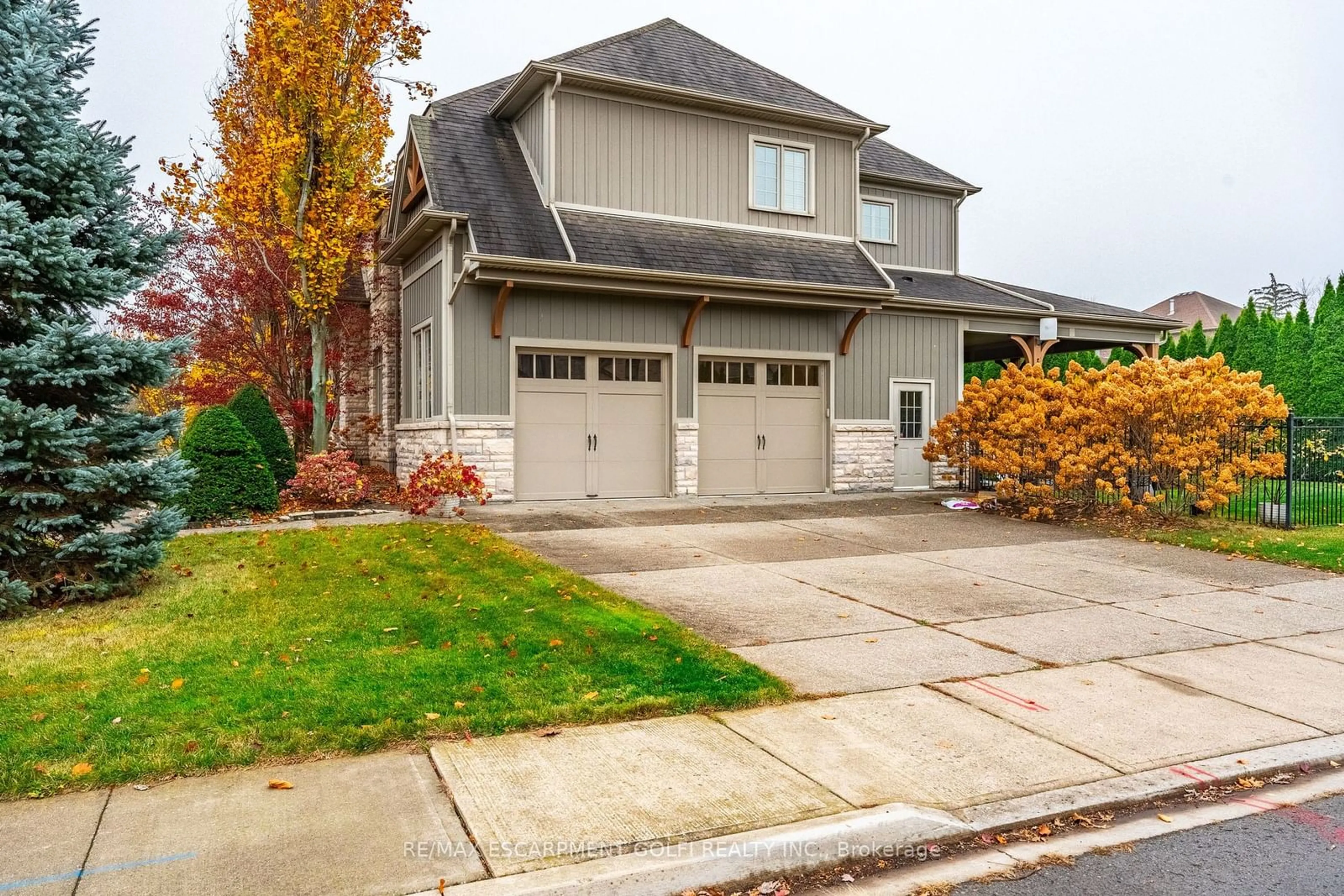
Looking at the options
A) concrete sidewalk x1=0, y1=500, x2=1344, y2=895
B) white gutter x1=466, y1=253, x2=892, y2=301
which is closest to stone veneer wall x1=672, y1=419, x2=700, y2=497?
white gutter x1=466, y1=253, x2=892, y2=301

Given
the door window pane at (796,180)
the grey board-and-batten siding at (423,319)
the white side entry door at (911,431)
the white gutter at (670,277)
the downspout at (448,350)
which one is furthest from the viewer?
the white side entry door at (911,431)

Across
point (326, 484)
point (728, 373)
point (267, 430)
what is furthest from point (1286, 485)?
point (267, 430)

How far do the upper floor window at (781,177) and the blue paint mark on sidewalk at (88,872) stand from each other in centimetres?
1440

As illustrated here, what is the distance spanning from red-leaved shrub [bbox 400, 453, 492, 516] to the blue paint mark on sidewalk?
9.32 metres

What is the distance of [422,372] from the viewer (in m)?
15.3

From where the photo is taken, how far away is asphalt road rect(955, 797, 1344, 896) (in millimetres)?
3117

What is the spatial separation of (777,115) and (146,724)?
563 inches

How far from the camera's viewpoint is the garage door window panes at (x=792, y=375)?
52.4 ft

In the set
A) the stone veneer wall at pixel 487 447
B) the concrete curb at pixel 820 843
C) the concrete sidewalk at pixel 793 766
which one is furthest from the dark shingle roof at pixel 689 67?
the concrete curb at pixel 820 843

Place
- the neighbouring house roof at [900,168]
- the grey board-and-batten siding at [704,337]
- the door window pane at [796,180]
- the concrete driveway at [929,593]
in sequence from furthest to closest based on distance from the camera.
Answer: the neighbouring house roof at [900,168] < the door window pane at [796,180] < the grey board-and-batten siding at [704,337] < the concrete driveway at [929,593]

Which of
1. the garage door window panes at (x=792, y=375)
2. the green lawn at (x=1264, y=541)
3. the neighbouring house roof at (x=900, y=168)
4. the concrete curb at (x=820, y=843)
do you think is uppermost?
the neighbouring house roof at (x=900, y=168)

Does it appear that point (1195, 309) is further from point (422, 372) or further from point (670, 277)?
point (422, 372)

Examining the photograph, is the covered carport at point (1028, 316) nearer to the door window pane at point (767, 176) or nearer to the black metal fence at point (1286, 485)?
the door window pane at point (767, 176)

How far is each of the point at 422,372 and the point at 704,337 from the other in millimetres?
4847
